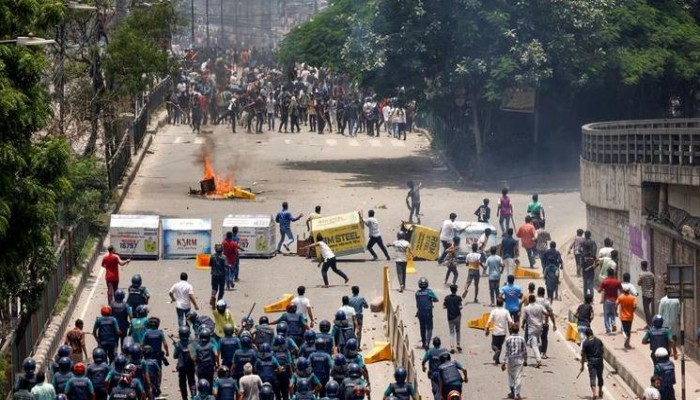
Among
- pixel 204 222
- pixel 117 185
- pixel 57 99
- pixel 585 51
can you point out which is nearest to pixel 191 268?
pixel 204 222

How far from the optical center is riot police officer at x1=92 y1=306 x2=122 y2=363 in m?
26.9

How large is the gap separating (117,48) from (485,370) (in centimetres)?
1632

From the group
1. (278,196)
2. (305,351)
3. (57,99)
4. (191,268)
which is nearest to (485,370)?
(305,351)

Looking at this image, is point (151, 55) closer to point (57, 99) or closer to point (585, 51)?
point (57, 99)

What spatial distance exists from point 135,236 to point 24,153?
14251 mm

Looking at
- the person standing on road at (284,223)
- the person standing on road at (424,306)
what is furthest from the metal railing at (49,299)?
the person standing on road at (424,306)

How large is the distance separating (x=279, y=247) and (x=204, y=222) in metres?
1.82

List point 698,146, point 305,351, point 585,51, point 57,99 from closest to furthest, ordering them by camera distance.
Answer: point 305,351 < point 698,146 < point 57,99 < point 585,51

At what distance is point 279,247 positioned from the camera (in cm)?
3772

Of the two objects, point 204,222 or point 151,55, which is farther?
point 151,55

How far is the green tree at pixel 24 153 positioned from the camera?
21.6m

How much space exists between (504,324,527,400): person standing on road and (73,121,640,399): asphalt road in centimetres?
42

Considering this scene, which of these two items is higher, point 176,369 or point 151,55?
point 151,55

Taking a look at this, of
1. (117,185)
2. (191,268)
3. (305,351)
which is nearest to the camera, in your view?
(305,351)
